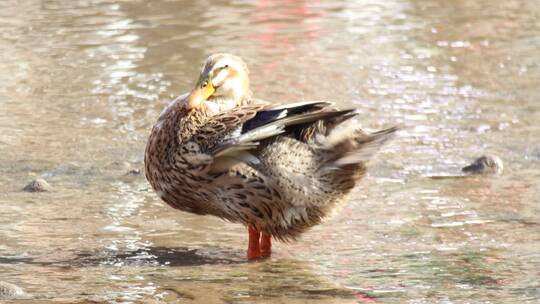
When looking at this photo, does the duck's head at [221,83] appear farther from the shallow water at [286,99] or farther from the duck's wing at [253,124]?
the shallow water at [286,99]

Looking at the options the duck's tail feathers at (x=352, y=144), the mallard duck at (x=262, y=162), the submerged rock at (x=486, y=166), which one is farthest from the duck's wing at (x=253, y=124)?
the submerged rock at (x=486, y=166)

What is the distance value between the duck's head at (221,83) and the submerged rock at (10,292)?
1.46 meters

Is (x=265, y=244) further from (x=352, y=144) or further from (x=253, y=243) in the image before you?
(x=352, y=144)

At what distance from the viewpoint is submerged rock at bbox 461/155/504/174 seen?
8086 millimetres

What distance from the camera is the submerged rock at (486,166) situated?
8.09 meters

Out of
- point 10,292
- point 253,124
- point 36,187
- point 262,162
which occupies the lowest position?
point 36,187

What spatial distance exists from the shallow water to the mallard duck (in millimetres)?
280

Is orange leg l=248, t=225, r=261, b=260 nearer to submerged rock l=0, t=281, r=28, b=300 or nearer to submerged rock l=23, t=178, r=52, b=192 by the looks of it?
submerged rock l=0, t=281, r=28, b=300

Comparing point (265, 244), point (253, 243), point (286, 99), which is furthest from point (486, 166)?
point (286, 99)

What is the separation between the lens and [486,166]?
8.09m

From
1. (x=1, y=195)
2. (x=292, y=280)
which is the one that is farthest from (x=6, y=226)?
(x=292, y=280)

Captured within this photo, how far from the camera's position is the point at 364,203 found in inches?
296

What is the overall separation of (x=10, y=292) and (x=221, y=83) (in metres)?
1.73

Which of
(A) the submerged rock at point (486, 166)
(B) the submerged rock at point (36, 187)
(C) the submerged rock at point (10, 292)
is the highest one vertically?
(C) the submerged rock at point (10, 292)
